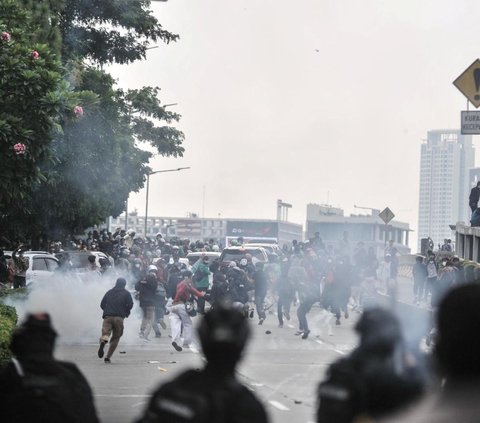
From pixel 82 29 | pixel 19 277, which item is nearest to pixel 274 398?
pixel 19 277

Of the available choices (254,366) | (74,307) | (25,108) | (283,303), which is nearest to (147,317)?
(74,307)

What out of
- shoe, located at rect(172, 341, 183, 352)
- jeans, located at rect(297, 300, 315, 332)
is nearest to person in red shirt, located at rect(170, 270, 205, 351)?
shoe, located at rect(172, 341, 183, 352)

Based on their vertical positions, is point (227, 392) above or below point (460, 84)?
below

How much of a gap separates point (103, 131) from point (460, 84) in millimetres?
16681

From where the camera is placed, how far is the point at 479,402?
379cm

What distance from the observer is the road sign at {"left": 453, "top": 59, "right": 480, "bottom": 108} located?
22.7 metres

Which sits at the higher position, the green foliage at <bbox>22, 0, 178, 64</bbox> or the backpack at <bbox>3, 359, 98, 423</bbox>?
the green foliage at <bbox>22, 0, 178, 64</bbox>

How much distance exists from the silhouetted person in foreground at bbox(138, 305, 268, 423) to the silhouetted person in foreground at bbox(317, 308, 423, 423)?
0.93 ft

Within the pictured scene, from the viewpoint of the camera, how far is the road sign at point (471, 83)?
74.3 ft

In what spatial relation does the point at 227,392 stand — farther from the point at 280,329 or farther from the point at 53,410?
the point at 280,329

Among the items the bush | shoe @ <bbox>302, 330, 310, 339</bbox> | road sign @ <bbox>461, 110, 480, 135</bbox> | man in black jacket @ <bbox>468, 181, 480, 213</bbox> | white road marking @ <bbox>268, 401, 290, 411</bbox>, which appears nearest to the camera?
white road marking @ <bbox>268, 401, 290, 411</bbox>

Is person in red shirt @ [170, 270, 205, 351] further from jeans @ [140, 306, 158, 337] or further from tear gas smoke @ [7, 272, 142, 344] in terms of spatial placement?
tear gas smoke @ [7, 272, 142, 344]

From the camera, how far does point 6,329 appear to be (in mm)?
18203

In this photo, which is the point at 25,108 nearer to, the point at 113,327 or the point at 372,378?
the point at 113,327
